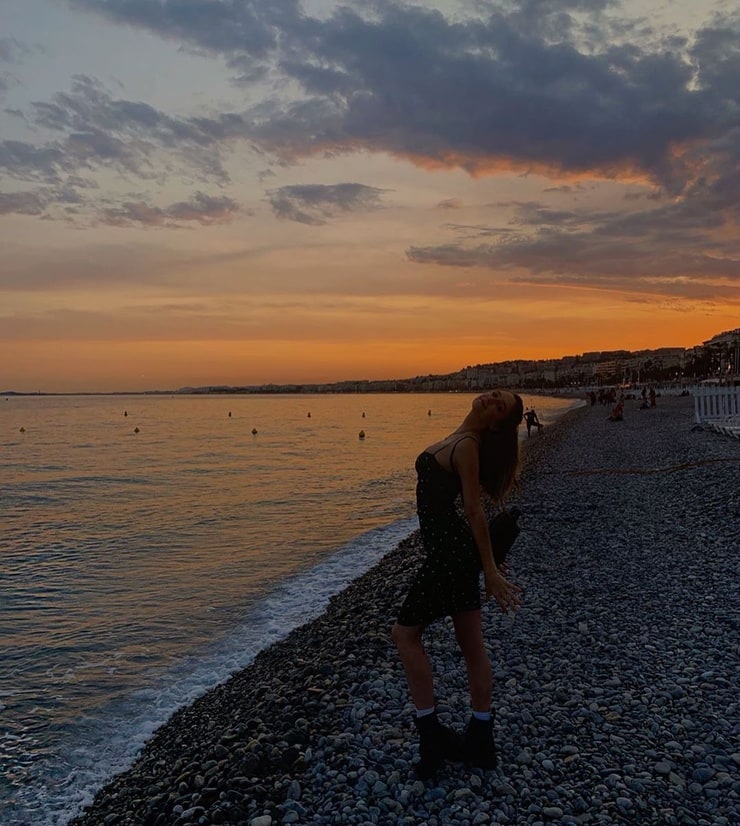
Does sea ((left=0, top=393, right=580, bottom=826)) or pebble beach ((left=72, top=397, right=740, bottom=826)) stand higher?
pebble beach ((left=72, top=397, right=740, bottom=826))

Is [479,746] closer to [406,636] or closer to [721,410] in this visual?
[406,636]

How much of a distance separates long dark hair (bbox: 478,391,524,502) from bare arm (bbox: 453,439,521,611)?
0.39 feet

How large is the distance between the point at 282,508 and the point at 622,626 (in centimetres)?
1453

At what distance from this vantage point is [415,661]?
152 inches

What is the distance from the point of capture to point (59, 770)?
5.75 meters

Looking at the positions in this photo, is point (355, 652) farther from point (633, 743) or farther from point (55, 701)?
point (55, 701)

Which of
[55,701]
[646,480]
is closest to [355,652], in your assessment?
[55,701]

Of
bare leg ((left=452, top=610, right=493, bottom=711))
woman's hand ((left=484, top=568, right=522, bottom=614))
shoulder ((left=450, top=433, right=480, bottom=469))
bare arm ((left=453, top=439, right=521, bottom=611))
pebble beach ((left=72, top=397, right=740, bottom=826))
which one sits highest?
shoulder ((left=450, top=433, right=480, bottom=469))

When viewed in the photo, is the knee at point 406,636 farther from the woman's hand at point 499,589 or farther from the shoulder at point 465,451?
the shoulder at point 465,451

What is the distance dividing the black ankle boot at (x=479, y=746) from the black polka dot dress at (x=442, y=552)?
77 cm

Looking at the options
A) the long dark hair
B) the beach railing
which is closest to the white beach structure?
the beach railing

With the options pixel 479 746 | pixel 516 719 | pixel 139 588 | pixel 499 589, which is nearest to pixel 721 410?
pixel 139 588

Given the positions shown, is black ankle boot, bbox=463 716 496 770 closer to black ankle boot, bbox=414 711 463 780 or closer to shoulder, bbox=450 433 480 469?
black ankle boot, bbox=414 711 463 780

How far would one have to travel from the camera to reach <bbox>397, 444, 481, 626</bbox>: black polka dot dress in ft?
12.3
